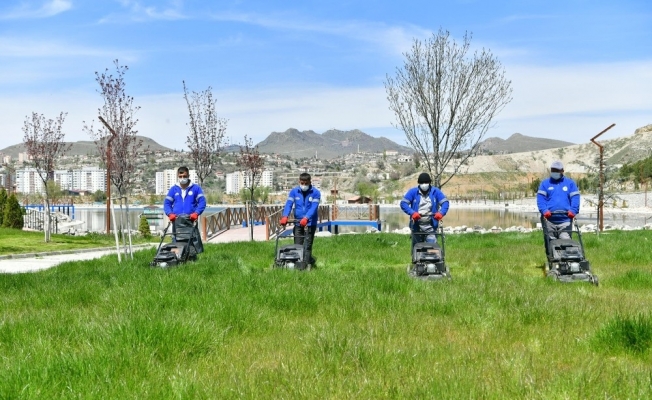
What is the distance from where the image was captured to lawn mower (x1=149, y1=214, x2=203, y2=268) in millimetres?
10656

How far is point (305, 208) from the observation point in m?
11.4

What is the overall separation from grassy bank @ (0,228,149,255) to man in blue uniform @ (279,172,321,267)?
1163 centimetres

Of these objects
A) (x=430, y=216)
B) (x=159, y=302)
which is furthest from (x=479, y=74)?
(x=159, y=302)

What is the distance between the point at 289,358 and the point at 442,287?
3.69 metres

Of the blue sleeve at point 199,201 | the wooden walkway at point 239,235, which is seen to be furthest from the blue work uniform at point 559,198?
the wooden walkway at point 239,235

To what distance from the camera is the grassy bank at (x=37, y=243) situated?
66.2ft

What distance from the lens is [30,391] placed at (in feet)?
11.7

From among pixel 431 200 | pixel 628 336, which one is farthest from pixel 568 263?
pixel 628 336

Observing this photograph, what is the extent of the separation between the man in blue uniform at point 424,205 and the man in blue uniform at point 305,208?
1.66 meters

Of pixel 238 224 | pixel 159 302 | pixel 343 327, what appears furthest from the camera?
pixel 238 224

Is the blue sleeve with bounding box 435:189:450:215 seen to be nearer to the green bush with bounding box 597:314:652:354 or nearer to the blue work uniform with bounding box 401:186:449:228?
the blue work uniform with bounding box 401:186:449:228

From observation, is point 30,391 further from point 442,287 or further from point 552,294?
point 552,294

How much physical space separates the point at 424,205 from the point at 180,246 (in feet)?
14.0

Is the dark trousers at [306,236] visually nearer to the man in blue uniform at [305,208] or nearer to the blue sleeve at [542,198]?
the man in blue uniform at [305,208]
